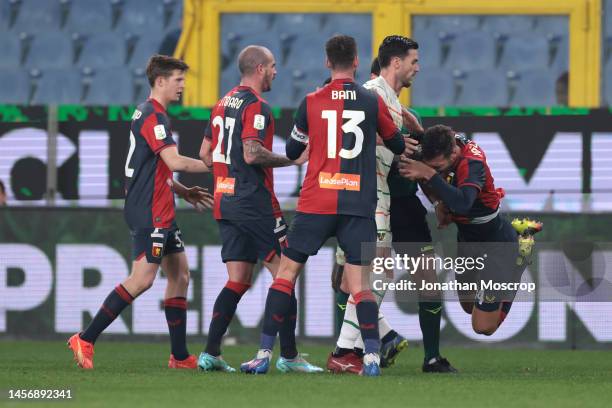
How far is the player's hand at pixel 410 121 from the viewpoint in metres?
8.32

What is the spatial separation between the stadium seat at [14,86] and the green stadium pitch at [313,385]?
18.6 feet

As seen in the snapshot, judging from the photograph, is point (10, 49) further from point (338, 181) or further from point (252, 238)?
point (338, 181)

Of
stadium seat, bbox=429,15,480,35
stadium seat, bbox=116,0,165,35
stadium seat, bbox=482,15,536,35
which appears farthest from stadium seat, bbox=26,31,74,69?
stadium seat, bbox=482,15,536,35

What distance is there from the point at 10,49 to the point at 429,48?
479 centimetres

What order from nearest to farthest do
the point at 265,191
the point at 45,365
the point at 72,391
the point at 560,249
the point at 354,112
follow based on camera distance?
the point at 72,391 → the point at 354,112 → the point at 265,191 → the point at 45,365 → the point at 560,249

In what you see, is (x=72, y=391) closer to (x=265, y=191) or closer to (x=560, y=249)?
(x=265, y=191)

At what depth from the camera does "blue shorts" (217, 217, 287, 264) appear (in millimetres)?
8070

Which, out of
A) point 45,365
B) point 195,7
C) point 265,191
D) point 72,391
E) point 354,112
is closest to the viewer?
point 72,391

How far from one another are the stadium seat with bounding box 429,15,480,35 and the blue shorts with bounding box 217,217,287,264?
22.5 ft

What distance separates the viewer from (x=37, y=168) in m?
12.5

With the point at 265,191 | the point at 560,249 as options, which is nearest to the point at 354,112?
the point at 265,191

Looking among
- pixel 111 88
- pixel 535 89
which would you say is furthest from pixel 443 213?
pixel 111 88

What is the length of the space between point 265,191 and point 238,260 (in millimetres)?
463

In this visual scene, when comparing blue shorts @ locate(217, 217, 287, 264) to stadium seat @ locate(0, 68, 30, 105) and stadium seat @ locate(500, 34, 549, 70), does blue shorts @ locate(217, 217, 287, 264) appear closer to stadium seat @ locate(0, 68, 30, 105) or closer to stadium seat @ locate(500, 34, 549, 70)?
stadium seat @ locate(500, 34, 549, 70)
